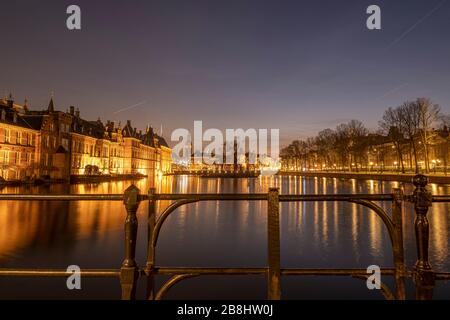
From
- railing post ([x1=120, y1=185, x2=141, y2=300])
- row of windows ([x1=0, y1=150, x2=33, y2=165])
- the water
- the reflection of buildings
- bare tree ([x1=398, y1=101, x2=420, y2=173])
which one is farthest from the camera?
bare tree ([x1=398, y1=101, x2=420, y2=173])

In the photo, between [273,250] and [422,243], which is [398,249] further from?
[273,250]

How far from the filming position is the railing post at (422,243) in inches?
143

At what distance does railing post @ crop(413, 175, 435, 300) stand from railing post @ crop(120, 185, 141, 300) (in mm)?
3506

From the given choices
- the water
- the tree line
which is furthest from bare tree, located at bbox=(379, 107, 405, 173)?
the water

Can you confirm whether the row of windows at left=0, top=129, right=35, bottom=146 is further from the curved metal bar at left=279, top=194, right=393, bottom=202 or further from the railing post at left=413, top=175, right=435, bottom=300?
the railing post at left=413, top=175, right=435, bottom=300

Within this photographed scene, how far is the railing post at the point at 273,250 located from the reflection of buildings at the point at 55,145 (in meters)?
57.7

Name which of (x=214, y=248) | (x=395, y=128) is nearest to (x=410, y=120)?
(x=395, y=128)

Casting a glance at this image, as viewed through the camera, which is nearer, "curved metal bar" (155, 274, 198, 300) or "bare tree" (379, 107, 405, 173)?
"curved metal bar" (155, 274, 198, 300)

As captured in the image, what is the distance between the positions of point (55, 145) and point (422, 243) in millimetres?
69796

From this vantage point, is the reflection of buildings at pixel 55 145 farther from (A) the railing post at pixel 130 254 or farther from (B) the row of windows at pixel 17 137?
(A) the railing post at pixel 130 254

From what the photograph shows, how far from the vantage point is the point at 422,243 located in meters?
3.76

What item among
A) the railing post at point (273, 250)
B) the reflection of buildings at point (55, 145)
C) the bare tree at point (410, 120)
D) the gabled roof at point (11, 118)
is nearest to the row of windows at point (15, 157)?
the reflection of buildings at point (55, 145)

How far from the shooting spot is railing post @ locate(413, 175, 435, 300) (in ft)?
11.9
